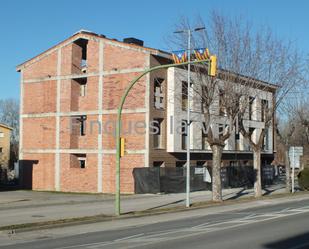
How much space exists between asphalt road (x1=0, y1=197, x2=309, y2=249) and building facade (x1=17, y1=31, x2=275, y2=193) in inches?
695

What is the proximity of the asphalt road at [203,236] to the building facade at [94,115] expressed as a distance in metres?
17.7

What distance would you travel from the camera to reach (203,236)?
13500 millimetres

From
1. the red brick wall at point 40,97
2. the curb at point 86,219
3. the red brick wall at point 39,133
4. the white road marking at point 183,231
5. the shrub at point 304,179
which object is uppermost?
the red brick wall at point 40,97

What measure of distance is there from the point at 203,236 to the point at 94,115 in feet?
82.5

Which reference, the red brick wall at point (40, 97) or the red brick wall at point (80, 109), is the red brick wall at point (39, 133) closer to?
the red brick wall at point (80, 109)

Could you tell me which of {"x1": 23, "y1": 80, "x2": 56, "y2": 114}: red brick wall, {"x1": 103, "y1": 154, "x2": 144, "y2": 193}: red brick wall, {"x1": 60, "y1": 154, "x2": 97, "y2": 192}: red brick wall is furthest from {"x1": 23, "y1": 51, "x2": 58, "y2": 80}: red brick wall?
{"x1": 103, "y1": 154, "x2": 144, "y2": 193}: red brick wall

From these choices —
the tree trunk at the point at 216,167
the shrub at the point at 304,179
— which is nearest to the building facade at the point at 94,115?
the shrub at the point at 304,179

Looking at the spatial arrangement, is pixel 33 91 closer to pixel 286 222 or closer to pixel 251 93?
pixel 251 93

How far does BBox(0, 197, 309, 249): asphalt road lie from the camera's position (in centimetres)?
1192

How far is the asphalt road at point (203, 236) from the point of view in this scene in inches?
469

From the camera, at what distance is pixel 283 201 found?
2803 centimetres

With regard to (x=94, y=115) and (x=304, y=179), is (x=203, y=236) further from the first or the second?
(x=304, y=179)

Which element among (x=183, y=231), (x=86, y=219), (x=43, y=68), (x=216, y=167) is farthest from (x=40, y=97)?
(x=183, y=231)

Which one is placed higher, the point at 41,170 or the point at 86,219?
the point at 41,170
